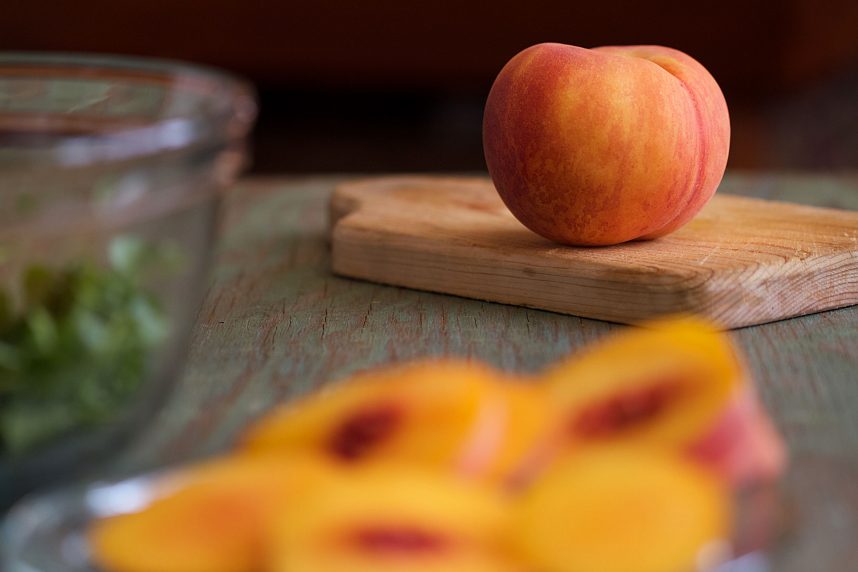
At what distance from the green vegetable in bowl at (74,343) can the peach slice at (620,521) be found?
0.55 ft

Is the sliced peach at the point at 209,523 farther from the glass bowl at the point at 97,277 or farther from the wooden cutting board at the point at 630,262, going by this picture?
the wooden cutting board at the point at 630,262

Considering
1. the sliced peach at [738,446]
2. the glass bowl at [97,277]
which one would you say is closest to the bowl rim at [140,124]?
the glass bowl at [97,277]

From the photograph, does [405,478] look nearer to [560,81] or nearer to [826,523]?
[826,523]

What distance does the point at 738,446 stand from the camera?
41cm

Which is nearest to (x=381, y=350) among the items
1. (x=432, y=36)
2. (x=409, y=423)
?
(x=409, y=423)

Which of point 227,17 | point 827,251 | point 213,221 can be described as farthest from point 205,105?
point 227,17

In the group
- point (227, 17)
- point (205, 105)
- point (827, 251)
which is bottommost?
point (227, 17)

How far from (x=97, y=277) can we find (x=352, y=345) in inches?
10.6

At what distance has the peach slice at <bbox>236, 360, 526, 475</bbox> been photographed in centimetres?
39

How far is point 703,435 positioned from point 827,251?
41 centimetres

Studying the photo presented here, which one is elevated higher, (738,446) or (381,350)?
(738,446)

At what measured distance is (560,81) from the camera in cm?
77

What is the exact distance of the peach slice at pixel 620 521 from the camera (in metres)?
0.34

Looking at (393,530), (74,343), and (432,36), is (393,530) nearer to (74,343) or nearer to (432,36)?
(74,343)
